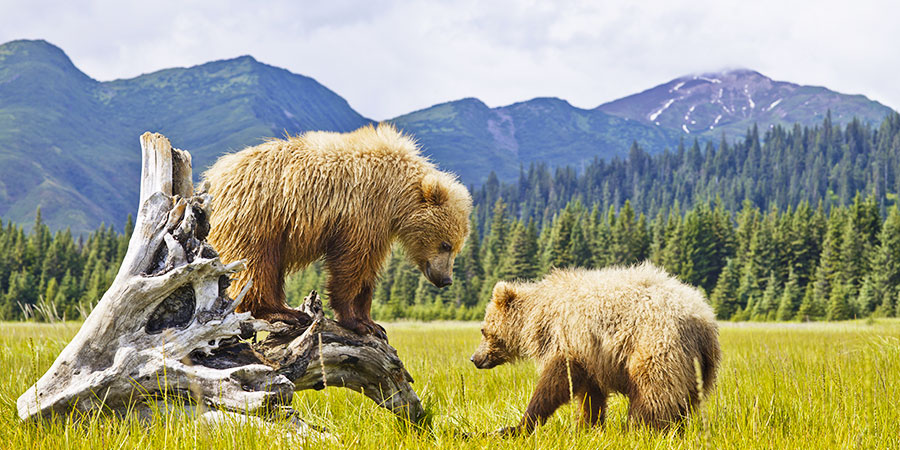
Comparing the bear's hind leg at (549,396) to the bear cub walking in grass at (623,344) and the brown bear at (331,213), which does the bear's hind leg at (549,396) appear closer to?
the bear cub walking in grass at (623,344)

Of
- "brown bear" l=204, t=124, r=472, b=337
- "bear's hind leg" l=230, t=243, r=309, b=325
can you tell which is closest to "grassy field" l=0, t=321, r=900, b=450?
"bear's hind leg" l=230, t=243, r=309, b=325

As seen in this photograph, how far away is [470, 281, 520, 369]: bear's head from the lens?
6.73 metres

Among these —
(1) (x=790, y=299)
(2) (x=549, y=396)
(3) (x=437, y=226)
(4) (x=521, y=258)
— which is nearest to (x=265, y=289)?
(3) (x=437, y=226)

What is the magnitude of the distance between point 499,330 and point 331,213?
2.40m

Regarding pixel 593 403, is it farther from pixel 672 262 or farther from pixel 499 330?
pixel 672 262

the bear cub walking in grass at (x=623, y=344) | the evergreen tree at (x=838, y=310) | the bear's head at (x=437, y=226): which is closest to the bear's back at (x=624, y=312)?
the bear cub walking in grass at (x=623, y=344)

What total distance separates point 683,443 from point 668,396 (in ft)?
1.85

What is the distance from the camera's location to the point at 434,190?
582 centimetres

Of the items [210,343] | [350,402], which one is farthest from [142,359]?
[350,402]

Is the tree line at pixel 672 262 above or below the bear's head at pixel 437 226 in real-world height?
below

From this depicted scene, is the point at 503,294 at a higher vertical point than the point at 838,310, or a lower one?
higher

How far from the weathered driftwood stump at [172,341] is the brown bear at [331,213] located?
1.38ft

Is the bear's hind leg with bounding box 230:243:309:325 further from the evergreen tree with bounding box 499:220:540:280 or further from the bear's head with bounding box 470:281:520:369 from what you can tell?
the evergreen tree with bounding box 499:220:540:280

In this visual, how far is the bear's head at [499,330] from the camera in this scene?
6734 mm
